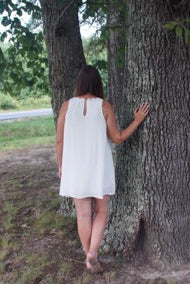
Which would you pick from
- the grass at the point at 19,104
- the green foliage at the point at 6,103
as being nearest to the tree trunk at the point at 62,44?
the grass at the point at 19,104

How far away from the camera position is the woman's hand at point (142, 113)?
3723 millimetres

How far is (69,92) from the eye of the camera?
16.2ft

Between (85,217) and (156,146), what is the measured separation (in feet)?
2.98

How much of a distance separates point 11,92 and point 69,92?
314 cm

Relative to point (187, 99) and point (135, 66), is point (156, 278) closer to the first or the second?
point (187, 99)

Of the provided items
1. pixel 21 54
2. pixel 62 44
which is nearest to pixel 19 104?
pixel 21 54

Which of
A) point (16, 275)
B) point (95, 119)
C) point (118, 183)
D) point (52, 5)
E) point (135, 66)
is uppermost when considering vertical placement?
point (52, 5)

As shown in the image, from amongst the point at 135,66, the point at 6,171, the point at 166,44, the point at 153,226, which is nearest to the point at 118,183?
the point at 153,226

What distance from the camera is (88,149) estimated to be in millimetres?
3580

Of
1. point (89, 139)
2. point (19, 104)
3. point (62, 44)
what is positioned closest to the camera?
point (89, 139)

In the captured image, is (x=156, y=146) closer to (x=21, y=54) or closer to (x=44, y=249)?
(x=44, y=249)

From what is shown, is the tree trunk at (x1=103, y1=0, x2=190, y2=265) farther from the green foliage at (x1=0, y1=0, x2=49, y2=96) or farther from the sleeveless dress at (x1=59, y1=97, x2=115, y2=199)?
the green foliage at (x1=0, y1=0, x2=49, y2=96)

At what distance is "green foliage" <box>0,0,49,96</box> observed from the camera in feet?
21.0

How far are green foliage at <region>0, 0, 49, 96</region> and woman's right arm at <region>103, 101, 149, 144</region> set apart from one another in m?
3.28
